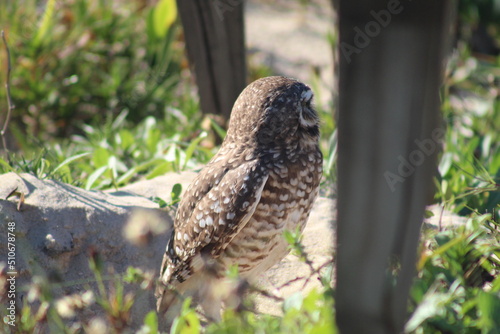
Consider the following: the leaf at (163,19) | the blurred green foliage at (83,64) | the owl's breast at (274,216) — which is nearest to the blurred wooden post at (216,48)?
the blurred green foliage at (83,64)

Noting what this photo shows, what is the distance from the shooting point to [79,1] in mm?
6375

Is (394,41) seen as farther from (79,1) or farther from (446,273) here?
(79,1)

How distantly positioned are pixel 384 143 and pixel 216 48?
137 inches

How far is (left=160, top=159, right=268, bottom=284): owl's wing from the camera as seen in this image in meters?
2.99

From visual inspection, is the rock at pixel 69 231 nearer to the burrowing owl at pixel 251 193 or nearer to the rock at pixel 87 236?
the rock at pixel 87 236

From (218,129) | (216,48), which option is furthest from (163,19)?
(218,129)

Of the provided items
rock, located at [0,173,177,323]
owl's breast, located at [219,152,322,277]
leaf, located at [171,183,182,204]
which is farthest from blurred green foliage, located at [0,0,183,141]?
owl's breast, located at [219,152,322,277]

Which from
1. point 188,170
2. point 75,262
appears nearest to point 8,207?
point 75,262

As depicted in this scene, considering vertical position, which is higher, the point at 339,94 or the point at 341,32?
the point at 341,32

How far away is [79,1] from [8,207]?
3617mm

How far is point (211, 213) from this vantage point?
10.1ft

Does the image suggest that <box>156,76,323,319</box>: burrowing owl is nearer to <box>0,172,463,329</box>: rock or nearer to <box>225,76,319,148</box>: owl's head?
<box>225,76,319,148</box>: owl's head

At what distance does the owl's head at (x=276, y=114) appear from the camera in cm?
318

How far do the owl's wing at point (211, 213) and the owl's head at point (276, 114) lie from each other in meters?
0.19
